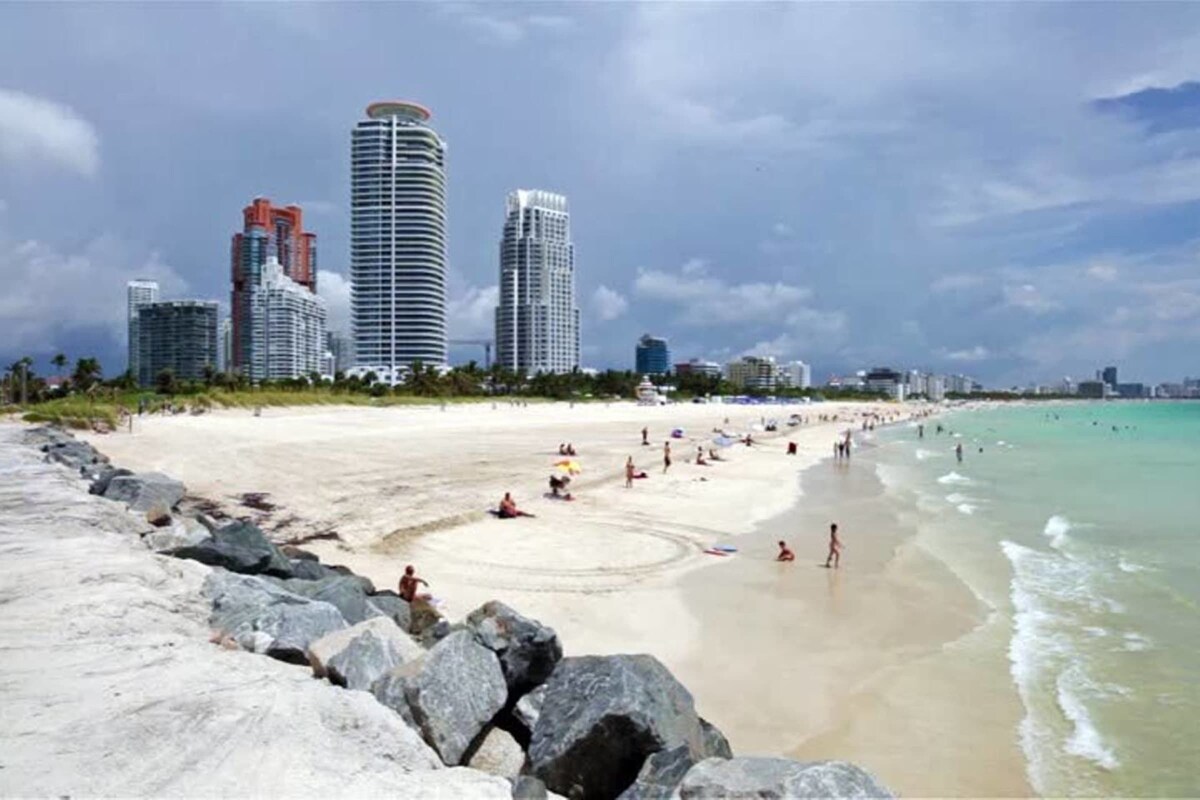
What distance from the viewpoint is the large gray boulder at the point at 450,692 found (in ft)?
18.7

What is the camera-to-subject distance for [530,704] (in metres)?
6.32

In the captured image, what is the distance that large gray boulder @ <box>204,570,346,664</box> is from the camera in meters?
7.18

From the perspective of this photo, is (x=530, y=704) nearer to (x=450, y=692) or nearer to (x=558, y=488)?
(x=450, y=692)

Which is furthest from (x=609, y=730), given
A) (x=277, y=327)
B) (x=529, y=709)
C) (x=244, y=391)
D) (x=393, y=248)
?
(x=277, y=327)

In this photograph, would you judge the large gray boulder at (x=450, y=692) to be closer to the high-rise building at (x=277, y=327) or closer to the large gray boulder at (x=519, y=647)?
the large gray boulder at (x=519, y=647)

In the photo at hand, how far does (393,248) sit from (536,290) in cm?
4084

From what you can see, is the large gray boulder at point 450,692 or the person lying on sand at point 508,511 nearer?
the large gray boulder at point 450,692

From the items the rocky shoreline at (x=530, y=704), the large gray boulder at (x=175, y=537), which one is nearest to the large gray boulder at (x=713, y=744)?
the rocky shoreline at (x=530, y=704)

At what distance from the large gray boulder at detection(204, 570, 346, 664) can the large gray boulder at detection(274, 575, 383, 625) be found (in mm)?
413

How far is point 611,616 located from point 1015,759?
5.93 metres

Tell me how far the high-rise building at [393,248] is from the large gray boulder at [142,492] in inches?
4804

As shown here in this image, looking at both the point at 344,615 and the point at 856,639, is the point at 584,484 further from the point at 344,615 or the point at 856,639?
the point at 344,615

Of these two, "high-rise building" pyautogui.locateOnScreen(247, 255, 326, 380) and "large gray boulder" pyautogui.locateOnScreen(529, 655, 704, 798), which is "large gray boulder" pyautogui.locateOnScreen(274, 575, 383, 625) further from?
"high-rise building" pyautogui.locateOnScreen(247, 255, 326, 380)

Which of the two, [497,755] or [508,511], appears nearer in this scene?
[497,755]
